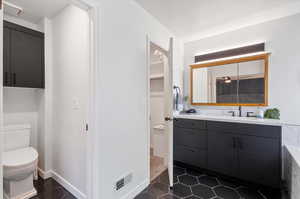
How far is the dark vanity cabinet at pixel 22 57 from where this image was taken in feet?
6.28

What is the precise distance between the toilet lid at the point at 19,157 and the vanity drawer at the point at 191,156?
81.1 inches

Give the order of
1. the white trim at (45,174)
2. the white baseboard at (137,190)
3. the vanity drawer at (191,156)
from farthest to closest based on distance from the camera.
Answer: the vanity drawer at (191,156) → the white trim at (45,174) → the white baseboard at (137,190)

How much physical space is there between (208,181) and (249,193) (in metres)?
0.49

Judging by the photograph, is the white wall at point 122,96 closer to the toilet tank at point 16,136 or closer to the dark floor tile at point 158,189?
the dark floor tile at point 158,189

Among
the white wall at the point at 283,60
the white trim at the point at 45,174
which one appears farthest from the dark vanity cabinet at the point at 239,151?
the white trim at the point at 45,174

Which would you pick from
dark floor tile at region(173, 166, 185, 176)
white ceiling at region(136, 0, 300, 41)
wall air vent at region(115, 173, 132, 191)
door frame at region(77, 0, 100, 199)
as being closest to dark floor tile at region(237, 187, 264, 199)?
dark floor tile at region(173, 166, 185, 176)

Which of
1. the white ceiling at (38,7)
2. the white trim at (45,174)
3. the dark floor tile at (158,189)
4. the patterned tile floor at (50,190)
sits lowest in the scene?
the dark floor tile at (158,189)

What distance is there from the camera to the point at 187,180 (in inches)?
83.2

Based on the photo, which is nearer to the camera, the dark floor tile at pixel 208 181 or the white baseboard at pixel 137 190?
the white baseboard at pixel 137 190

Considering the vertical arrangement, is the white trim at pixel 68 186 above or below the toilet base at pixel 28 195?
above

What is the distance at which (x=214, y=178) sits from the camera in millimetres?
2170

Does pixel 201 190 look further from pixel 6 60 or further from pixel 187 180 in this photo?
pixel 6 60

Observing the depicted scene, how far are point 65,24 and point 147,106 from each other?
5.10ft

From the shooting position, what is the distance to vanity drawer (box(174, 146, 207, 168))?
7.46 ft
